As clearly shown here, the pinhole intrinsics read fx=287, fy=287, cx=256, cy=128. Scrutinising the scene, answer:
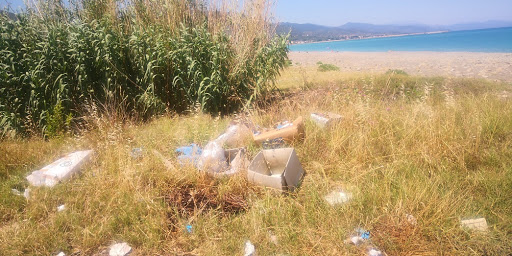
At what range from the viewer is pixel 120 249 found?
6.37ft

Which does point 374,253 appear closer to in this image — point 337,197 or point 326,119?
point 337,197

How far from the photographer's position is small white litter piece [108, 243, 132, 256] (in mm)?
1908

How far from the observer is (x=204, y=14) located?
5273mm

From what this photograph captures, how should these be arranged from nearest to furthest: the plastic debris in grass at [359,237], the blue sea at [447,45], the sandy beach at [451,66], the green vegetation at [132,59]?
the plastic debris in grass at [359,237], the green vegetation at [132,59], the sandy beach at [451,66], the blue sea at [447,45]

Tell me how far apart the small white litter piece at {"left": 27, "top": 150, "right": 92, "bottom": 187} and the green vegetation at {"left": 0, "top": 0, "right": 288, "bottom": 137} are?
1.21 meters

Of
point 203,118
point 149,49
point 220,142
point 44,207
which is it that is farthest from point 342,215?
point 149,49

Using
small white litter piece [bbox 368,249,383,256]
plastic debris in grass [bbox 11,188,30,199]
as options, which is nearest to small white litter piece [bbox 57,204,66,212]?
plastic debris in grass [bbox 11,188,30,199]

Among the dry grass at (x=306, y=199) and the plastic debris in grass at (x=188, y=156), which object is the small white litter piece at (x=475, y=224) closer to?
the dry grass at (x=306, y=199)

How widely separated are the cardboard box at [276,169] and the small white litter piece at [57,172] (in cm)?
171

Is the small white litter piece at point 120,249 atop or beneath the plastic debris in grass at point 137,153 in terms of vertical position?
beneath

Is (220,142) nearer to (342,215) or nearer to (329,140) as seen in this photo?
(329,140)

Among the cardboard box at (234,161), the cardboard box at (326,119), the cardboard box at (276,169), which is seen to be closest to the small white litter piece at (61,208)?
the cardboard box at (234,161)

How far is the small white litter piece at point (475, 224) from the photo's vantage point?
191cm

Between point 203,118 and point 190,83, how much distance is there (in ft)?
2.37
